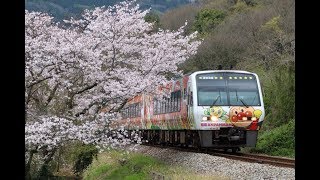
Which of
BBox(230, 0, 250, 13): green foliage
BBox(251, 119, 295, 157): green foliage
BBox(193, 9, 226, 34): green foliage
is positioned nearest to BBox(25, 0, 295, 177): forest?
BBox(251, 119, 295, 157): green foliage

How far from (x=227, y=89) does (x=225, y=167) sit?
11.0 ft

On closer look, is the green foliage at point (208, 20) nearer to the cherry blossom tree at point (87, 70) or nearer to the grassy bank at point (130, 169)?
the grassy bank at point (130, 169)

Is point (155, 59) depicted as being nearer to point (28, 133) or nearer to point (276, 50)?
point (28, 133)

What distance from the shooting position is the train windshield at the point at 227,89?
50.1 ft

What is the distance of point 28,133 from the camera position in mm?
10297

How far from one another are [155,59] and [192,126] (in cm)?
254

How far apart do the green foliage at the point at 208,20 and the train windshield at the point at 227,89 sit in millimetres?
27233

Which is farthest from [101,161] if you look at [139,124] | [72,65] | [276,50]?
[276,50]

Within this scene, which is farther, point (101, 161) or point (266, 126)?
point (266, 126)

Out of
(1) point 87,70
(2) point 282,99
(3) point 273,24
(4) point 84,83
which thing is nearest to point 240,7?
(3) point 273,24

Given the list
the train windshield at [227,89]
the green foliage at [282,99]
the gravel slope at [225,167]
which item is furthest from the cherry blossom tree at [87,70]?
the green foliage at [282,99]

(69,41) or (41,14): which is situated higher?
(41,14)

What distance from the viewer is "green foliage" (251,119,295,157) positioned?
681 inches

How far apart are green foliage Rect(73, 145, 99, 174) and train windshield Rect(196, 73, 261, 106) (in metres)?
3.43
